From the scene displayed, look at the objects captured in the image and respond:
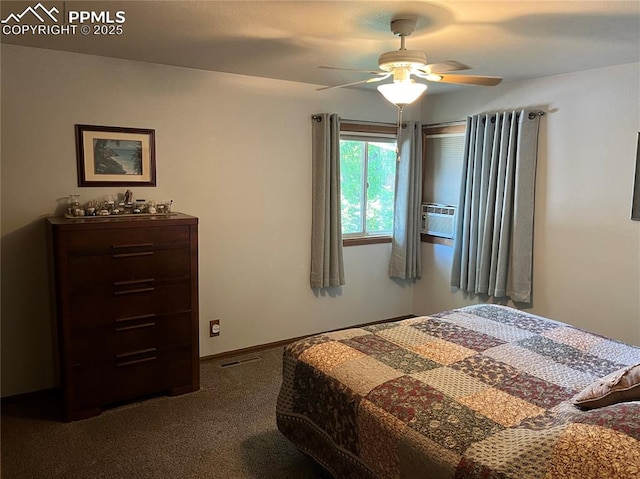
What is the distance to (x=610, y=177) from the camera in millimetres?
3441

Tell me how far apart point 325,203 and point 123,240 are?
184cm

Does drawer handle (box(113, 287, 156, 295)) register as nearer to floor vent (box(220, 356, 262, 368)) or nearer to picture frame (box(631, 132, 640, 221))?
→ floor vent (box(220, 356, 262, 368))

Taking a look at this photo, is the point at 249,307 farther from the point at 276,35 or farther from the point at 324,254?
the point at 276,35

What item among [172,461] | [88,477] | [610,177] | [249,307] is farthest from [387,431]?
[610,177]

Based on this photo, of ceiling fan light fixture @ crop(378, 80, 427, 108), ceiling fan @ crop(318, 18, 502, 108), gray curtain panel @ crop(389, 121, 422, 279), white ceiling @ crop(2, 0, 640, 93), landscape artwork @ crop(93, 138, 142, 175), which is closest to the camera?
white ceiling @ crop(2, 0, 640, 93)

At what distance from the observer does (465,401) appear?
193cm

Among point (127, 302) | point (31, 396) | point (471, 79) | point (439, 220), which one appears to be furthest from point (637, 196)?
point (31, 396)

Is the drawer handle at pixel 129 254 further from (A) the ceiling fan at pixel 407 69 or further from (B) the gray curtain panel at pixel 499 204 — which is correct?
(B) the gray curtain panel at pixel 499 204

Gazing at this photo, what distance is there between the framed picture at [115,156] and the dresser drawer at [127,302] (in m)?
0.83

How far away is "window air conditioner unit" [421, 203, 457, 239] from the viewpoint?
4633mm

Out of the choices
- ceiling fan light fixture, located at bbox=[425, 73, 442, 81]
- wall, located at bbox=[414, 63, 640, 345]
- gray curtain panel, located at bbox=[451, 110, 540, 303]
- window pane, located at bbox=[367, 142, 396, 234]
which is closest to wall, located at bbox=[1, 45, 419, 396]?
window pane, located at bbox=[367, 142, 396, 234]

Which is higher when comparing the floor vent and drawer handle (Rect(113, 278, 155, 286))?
drawer handle (Rect(113, 278, 155, 286))

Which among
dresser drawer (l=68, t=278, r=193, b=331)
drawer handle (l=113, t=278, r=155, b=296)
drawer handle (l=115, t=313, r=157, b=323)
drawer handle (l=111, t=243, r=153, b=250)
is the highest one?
drawer handle (l=111, t=243, r=153, b=250)

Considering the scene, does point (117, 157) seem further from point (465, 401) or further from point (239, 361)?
point (465, 401)
